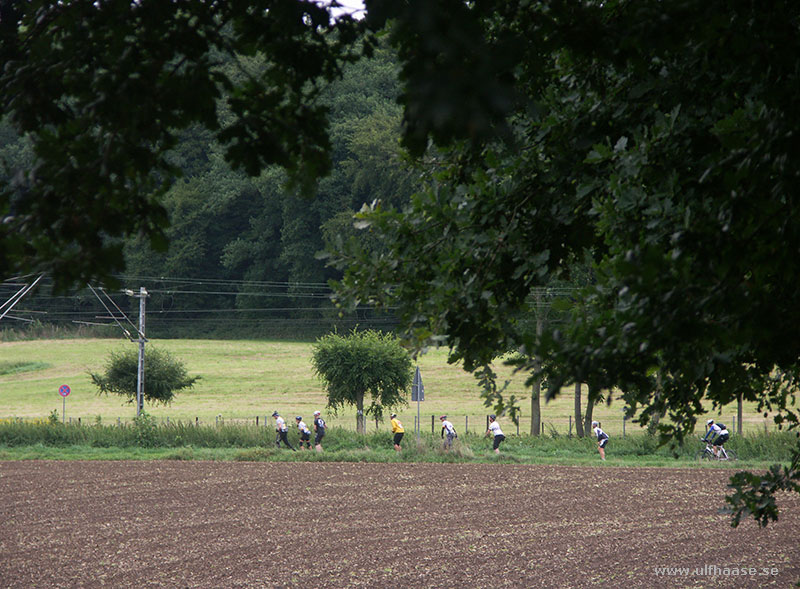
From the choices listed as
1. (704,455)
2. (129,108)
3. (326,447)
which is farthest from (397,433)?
(129,108)

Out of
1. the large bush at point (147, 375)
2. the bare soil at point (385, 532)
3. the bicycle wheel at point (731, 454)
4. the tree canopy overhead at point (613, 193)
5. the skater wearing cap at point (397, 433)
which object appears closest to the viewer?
the tree canopy overhead at point (613, 193)

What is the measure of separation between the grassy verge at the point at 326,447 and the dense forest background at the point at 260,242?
30.0 meters

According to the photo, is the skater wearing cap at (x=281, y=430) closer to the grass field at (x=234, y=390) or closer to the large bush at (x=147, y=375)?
the grass field at (x=234, y=390)

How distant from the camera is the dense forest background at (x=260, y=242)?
61.3 m

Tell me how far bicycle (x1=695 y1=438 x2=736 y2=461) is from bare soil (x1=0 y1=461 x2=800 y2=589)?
4.91 meters

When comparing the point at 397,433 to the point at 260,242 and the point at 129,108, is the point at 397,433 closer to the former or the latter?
the point at 129,108

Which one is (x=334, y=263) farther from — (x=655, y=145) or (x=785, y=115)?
(x=785, y=115)

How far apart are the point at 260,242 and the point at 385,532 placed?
54.7m

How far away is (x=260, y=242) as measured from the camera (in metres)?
65.8

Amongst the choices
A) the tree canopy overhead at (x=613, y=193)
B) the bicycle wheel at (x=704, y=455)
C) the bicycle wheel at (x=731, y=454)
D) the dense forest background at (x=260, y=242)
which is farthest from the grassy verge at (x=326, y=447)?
the dense forest background at (x=260, y=242)

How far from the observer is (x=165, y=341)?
70250mm

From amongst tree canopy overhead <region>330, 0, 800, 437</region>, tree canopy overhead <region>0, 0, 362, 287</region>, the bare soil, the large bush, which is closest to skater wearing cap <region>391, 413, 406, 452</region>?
the bare soil

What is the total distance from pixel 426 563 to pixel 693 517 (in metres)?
5.70

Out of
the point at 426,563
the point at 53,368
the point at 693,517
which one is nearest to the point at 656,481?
the point at 693,517
